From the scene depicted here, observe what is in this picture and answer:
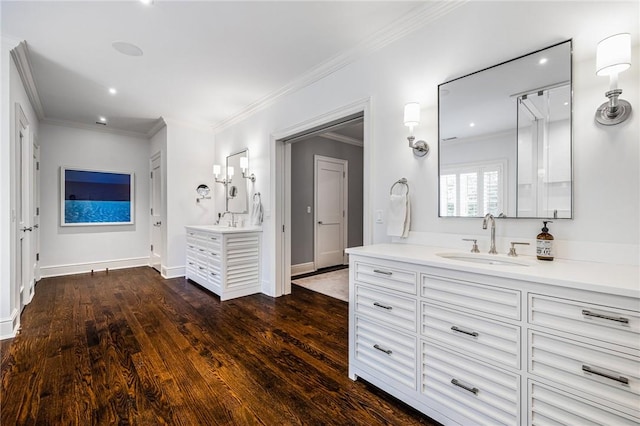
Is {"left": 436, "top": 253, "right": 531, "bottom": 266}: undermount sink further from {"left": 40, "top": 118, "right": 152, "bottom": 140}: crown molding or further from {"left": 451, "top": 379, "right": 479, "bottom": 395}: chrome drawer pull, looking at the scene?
{"left": 40, "top": 118, "right": 152, "bottom": 140}: crown molding

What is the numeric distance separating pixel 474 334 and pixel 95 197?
625 centimetres

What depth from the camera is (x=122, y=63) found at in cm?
302

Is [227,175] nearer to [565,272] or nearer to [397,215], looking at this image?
[397,215]

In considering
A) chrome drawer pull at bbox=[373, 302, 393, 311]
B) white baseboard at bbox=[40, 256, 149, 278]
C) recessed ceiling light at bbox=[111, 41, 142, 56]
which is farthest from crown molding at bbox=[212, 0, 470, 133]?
white baseboard at bbox=[40, 256, 149, 278]

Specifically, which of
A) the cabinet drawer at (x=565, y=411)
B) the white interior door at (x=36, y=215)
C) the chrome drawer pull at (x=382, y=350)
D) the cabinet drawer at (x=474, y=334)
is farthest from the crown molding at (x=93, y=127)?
the cabinet drawer at (x=565, y=411)

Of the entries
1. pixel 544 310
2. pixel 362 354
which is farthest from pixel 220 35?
pixel 544 310

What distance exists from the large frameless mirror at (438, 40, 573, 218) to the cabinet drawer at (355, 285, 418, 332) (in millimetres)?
753

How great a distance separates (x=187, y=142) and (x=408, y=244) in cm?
427

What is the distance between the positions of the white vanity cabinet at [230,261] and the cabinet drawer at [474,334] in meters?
2.72

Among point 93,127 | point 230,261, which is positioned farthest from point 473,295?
point 93,127

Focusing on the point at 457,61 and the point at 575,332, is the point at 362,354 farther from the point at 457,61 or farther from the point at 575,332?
the point at 457,61

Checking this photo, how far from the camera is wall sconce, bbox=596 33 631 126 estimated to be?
1271 millimetres

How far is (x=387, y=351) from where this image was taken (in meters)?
1.77

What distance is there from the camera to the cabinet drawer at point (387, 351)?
5.44ft
